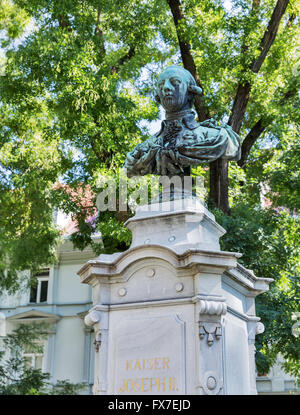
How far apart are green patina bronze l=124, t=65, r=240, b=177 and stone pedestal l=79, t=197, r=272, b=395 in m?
0.55

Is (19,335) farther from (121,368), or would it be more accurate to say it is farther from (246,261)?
(121,368)

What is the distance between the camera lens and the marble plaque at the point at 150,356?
16.7 feet

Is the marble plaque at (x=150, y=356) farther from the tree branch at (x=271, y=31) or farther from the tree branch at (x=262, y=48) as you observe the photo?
the tree branch at (x=271, y=31)

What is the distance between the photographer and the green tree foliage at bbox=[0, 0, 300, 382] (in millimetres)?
11875

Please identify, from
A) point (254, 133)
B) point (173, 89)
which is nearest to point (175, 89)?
point (173, 89)

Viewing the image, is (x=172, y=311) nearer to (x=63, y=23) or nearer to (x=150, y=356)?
(x=150, y=356)

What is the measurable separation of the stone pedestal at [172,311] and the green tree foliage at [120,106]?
518cm

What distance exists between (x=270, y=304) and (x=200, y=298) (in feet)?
21.8

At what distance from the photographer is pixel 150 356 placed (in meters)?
5.26

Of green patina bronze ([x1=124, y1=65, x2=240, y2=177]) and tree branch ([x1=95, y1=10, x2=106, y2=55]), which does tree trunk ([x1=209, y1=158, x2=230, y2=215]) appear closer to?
tree branch ([x1=95, y1=10, x2=106, y2=55])

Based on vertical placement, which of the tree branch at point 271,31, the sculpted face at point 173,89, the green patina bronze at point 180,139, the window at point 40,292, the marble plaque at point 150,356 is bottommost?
the marble plaque at point 150,356

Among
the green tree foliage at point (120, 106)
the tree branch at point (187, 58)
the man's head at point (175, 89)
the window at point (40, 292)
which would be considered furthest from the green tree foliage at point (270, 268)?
the window at point (40, 292)

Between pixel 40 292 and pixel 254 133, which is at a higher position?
pixel 254 133

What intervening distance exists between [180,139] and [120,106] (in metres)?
6.20
